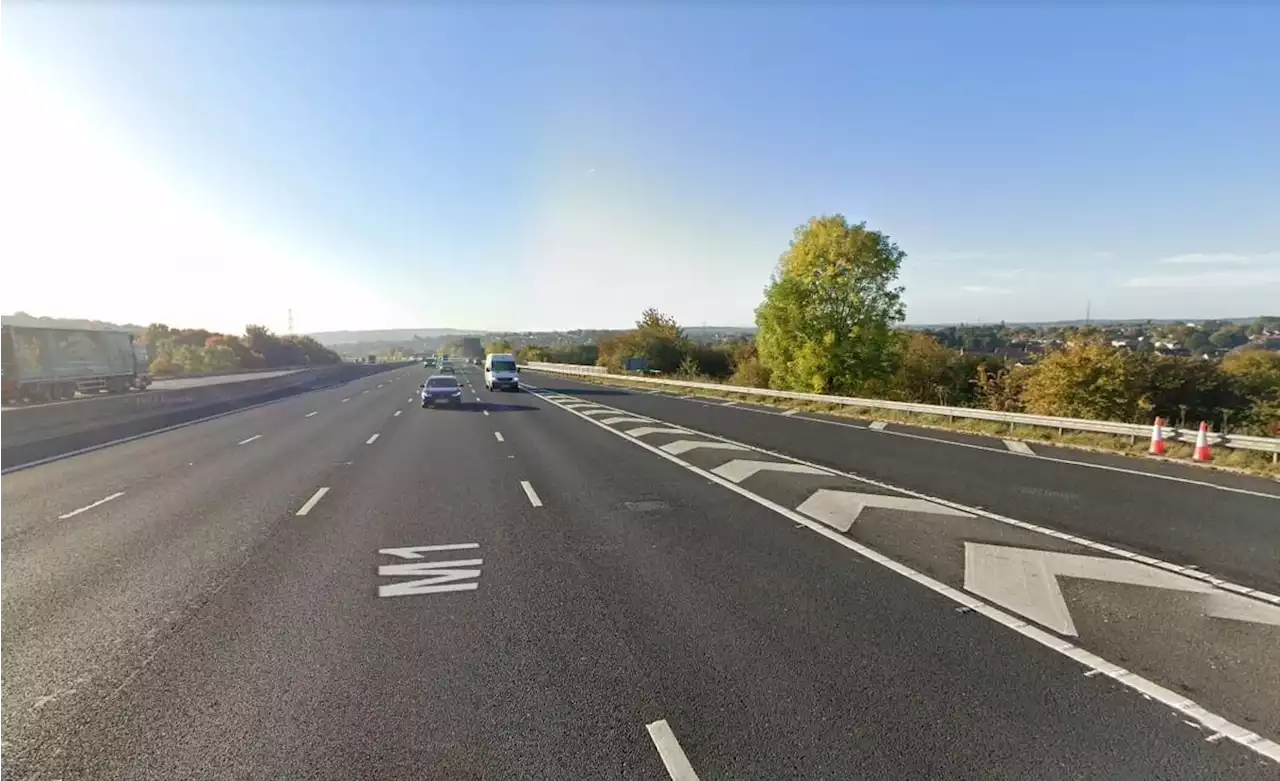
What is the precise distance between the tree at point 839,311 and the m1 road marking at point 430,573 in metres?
40.1

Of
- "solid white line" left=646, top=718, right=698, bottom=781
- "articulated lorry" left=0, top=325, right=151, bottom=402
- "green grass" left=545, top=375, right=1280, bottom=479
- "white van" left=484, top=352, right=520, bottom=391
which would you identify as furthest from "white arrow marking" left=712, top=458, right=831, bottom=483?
"articulated lorry" left=0, top=325, right=151, bottom=402

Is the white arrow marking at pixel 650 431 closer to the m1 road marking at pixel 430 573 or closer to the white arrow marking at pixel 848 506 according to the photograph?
the white arrow marking at pixel 848 506

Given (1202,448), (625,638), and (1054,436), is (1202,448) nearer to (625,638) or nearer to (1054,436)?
(1054,436)

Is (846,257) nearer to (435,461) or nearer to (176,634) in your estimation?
(435,461)

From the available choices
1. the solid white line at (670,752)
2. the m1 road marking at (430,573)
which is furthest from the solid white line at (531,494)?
the solid white line at (670,752)

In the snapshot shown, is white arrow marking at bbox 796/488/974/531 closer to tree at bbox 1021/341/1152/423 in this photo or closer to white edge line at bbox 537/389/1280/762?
white edge line at bbox 537/389/1280/762

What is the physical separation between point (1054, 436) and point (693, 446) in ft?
31.0

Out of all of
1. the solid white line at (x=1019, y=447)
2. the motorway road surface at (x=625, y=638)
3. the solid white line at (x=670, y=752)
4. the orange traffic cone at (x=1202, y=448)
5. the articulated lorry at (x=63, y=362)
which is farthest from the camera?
the articulated lorry at (x=63, y=362)

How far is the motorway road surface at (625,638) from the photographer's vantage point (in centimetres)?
359

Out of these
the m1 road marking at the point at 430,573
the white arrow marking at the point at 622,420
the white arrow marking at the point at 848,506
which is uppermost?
the m1 road marking at the point at 430,573

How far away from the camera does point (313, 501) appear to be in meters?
10.1

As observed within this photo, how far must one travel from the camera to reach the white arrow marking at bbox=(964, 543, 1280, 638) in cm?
543

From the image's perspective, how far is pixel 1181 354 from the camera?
3769 cm

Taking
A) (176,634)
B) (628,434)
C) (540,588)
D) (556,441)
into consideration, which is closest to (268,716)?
(176,634)
